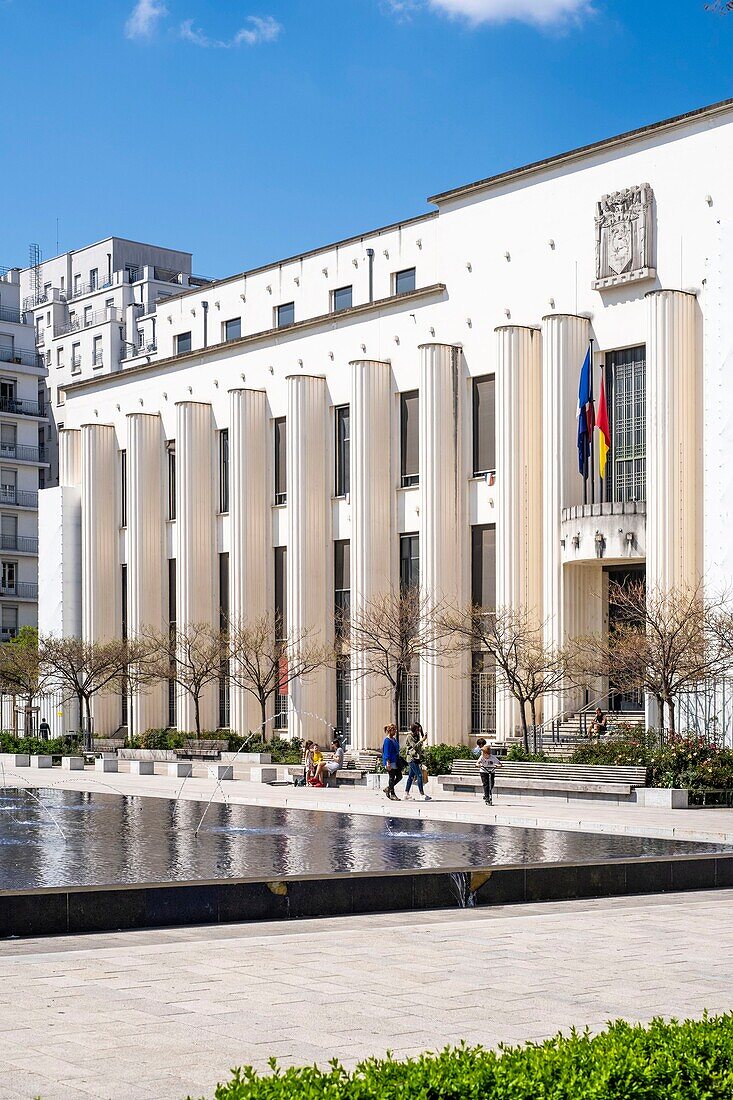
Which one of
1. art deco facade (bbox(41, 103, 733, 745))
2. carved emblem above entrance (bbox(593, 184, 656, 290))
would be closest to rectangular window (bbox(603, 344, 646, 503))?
art deco facade (bbox(41, 103, 733, 745))

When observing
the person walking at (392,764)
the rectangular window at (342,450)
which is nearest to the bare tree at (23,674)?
the rectangular window at (342,450)

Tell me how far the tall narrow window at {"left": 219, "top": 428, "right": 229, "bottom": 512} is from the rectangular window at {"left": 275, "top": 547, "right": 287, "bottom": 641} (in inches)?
143

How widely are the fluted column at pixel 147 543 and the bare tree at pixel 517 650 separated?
57.3 feet

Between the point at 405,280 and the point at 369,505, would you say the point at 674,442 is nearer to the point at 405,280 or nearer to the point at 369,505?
the point at 369,505

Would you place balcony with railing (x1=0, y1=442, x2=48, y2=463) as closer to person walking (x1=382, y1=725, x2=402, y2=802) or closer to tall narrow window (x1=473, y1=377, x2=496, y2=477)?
tall narrow window (x1=473, y1=377, x2=496, y2=477)

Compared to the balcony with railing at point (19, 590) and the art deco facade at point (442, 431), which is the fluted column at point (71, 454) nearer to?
the art deco facade at point (442, 431)

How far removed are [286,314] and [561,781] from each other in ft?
99.6

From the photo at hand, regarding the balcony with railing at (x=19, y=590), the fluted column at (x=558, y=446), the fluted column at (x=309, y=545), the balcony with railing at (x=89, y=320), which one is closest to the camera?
the fluted column at (x=558, y=446)

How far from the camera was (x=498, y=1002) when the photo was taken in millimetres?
9148

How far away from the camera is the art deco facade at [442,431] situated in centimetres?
4119

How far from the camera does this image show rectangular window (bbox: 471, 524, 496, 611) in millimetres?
47506

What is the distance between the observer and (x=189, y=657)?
177ft

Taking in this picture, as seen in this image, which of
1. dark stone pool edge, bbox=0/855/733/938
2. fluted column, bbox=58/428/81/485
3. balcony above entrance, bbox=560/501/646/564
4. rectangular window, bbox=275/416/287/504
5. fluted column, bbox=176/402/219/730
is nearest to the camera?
dark stone pool edge, bbox=0/855/733/938

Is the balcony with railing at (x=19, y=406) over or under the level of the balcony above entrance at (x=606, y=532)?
over
